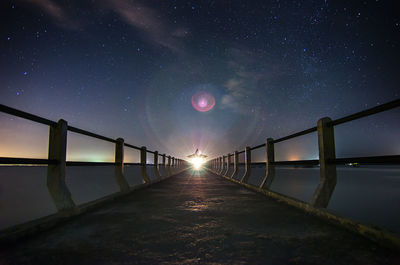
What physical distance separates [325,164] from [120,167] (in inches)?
164

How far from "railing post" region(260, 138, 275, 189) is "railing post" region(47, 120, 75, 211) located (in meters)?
3.87

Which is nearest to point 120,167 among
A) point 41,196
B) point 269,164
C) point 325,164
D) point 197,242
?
point 269,164

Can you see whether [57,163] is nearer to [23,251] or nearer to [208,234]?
[23,251]

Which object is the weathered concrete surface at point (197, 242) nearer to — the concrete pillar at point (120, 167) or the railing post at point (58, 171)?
the railing post at point (58, 171)

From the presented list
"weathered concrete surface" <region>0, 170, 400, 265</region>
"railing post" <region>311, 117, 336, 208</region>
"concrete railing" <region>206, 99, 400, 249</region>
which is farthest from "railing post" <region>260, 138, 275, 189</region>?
"weathered concrete surface" <region>0, 170, 400, 265</region>

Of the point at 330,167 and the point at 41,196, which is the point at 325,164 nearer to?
the point at 330,167

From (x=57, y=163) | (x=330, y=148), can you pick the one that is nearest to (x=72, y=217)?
(x=57, y=163)

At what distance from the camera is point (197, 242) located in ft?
6.02

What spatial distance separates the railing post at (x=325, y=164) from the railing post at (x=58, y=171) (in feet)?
10.8

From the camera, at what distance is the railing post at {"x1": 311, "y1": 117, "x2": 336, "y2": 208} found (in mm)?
2914

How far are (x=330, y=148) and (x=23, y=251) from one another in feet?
11.5

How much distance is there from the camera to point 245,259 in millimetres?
1500

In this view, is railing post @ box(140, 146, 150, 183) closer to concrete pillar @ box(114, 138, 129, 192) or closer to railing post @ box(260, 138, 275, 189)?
concrete pillar @ box(114, 138, 129, 192)

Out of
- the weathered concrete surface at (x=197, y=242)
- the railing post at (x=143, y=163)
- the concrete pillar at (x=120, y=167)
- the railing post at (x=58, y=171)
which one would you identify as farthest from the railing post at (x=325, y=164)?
the railing post at (x=143, y=163)
